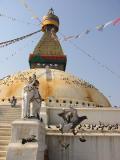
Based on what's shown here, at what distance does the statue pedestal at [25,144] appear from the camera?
29.9ft

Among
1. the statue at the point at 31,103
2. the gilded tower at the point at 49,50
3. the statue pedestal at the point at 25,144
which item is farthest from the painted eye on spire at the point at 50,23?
the statue pedestal at the point at 25,144

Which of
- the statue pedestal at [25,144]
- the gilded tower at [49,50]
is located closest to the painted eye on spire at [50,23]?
the gilded tower at [49,50]

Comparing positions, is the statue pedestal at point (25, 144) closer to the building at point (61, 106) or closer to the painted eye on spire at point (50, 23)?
the building at point (61, 106)

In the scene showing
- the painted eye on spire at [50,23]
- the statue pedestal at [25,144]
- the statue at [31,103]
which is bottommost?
the statue pedestal at [25,144]

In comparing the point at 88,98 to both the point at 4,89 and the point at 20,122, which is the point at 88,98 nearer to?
the point at 4,89

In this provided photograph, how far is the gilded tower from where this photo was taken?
3319cm

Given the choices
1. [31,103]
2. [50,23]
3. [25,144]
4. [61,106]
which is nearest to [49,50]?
[50,23]

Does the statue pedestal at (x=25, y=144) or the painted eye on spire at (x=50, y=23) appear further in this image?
the painted eye on spire at (x=50, y=23)

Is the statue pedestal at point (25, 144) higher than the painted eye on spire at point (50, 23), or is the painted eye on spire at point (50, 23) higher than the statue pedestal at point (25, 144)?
the painted eye on spire at point (50, 23)

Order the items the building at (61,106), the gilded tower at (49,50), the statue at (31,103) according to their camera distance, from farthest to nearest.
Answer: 1. the gilded tower at (49,50)
2. the building at (61,106)
3. the statue at (31,103)

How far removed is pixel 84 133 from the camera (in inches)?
524

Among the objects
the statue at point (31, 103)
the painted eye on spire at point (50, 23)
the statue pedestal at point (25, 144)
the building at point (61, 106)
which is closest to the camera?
the statue pedestal at point (25, 144)

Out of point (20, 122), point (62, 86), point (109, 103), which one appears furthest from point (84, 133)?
point (109, 103)

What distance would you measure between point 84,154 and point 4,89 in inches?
517
